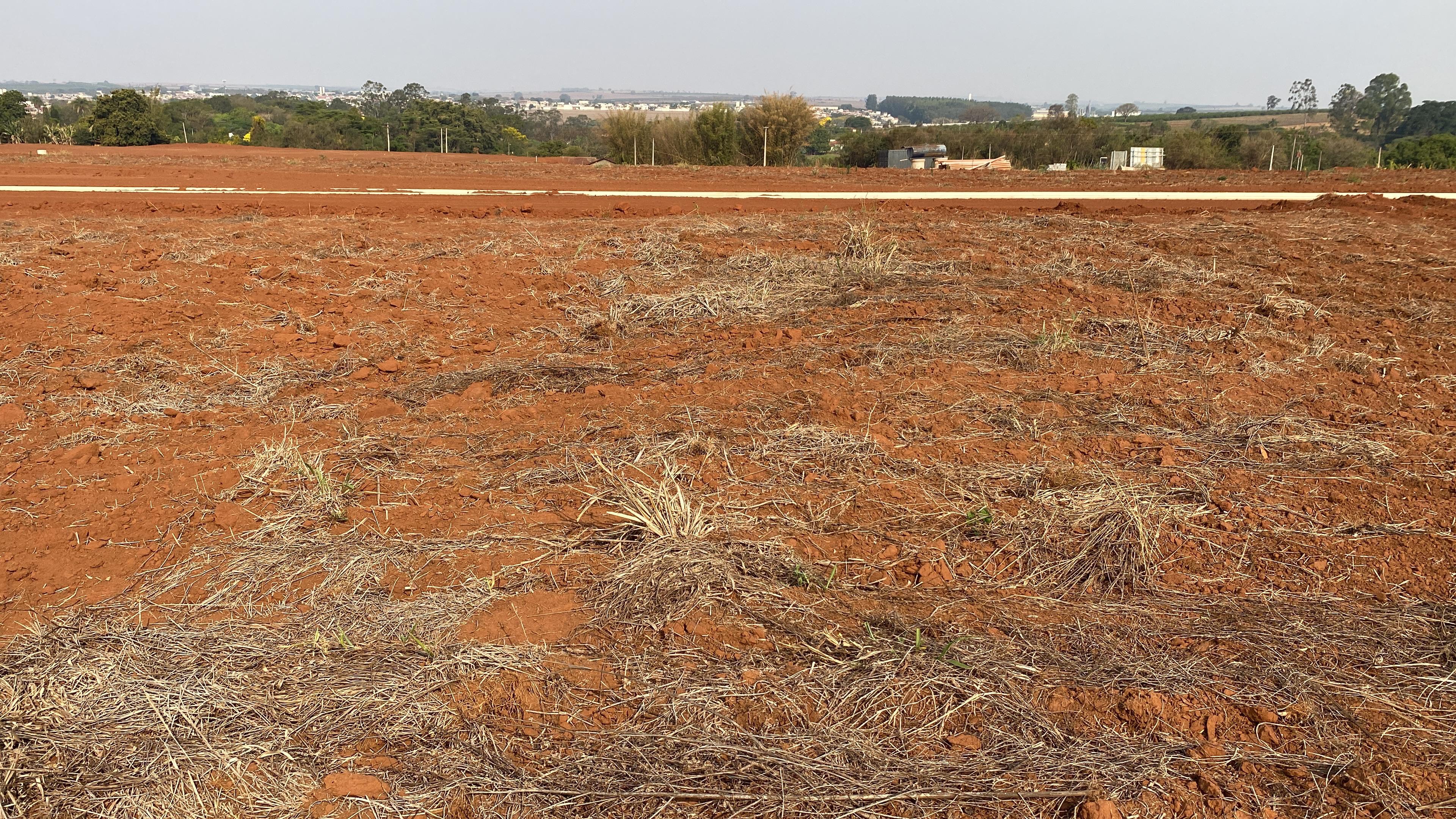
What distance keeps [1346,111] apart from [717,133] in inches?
3975

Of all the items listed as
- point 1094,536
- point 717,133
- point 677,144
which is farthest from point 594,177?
point 1094,536

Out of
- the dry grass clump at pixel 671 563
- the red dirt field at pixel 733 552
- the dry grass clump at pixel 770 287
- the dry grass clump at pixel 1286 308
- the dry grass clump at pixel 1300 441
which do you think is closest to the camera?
the red dirt field at pixel 733 552

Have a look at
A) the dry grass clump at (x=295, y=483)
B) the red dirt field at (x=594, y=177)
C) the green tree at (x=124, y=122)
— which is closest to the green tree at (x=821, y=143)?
the red dirt field at (x=594, y=177)

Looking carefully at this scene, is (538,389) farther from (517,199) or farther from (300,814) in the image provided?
(517,199)

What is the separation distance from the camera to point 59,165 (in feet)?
78.1

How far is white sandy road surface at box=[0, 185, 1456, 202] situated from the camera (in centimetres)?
1659

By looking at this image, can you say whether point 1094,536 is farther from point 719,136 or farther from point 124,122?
point 124,122

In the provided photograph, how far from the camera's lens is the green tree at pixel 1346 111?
86688 mm

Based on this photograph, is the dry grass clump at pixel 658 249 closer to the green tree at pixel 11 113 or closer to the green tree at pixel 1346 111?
the green tree at pixel 11 113

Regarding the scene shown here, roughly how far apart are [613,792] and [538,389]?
12.0ft

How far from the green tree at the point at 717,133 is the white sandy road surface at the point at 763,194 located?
13.8 meters

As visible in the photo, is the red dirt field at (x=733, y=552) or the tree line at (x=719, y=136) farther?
the tree line at (x=719, y=136)

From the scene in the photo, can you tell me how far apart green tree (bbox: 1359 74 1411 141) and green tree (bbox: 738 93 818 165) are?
64156 mm

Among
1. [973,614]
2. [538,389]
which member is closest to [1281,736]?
[973,614]
